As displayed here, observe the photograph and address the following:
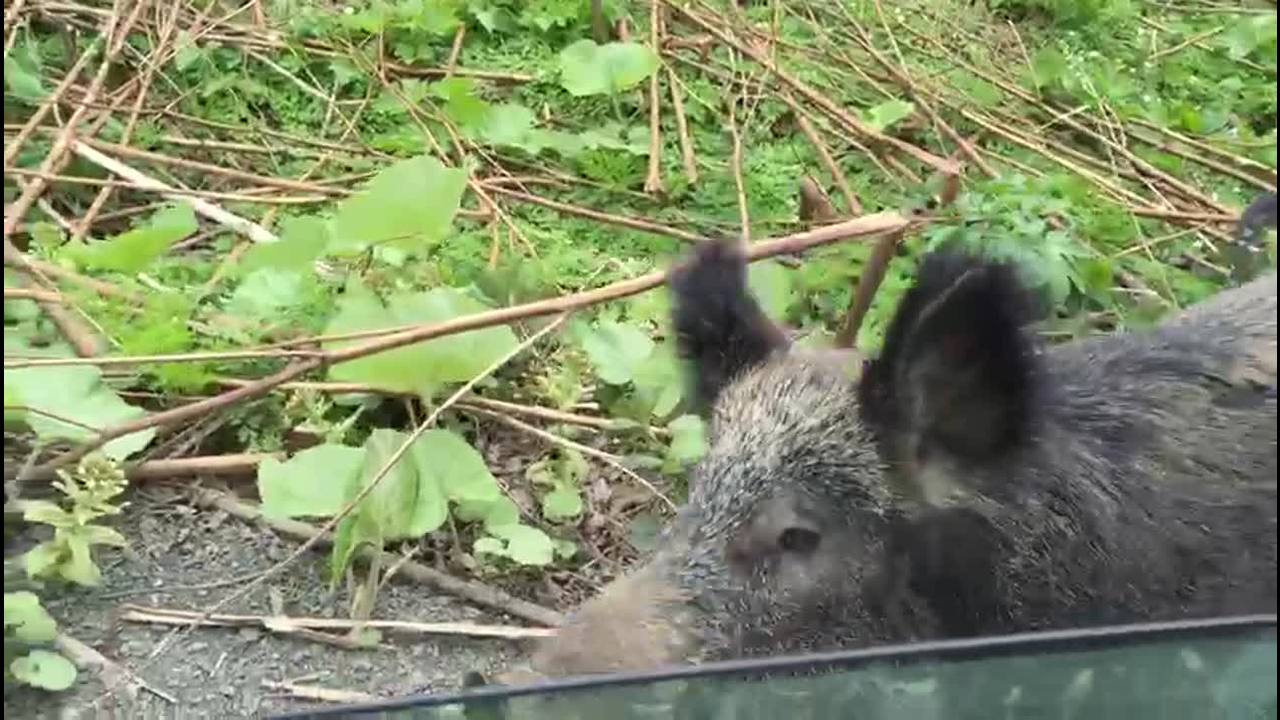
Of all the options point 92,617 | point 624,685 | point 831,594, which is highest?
point 624,685

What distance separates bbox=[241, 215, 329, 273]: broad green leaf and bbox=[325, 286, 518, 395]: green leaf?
179 mm

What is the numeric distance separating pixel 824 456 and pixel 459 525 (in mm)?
773

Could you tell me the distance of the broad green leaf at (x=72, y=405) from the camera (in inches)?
92.8

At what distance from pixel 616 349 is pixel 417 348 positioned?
375 millimetres

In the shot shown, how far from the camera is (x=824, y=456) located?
2229 millimetres

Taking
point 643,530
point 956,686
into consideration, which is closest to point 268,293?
point 643,530

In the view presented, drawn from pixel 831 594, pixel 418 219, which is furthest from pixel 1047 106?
pixel 831 594

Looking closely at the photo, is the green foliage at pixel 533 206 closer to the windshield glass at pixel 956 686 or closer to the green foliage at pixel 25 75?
the green foliage at pixel 25 75

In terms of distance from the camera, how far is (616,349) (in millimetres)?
2932

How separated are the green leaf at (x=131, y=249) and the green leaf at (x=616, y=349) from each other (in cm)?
75

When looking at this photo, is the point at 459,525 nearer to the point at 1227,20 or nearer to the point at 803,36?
the point at 1227,20

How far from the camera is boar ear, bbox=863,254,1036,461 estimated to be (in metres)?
2.00

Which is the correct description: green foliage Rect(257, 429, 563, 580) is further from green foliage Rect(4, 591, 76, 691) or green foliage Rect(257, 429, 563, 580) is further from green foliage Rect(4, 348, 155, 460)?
green foliage Rect(4, 591, 76, 691)

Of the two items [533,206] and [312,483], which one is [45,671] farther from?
[533,206]
